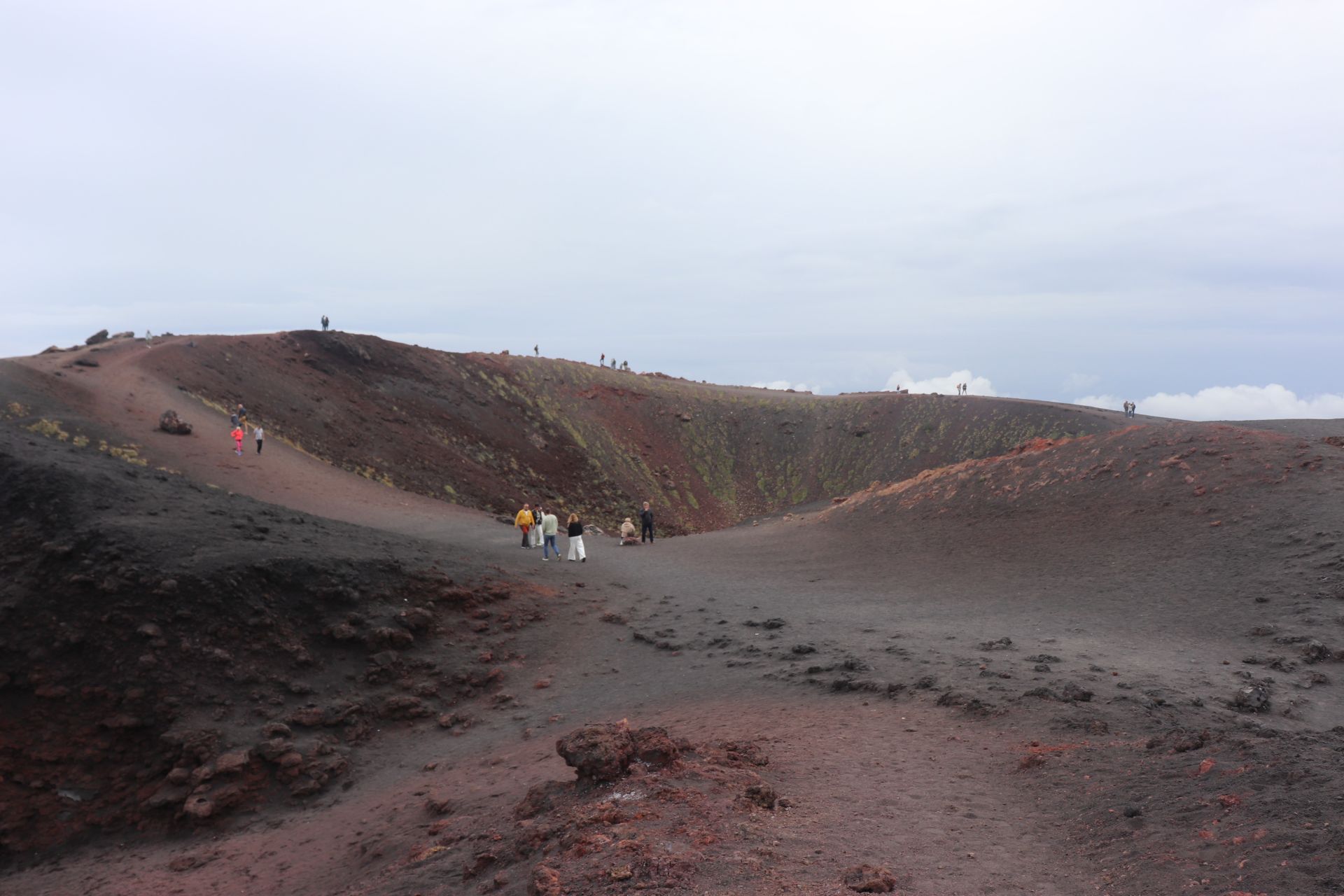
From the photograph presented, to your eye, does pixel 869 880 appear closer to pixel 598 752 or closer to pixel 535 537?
pixel 598 752

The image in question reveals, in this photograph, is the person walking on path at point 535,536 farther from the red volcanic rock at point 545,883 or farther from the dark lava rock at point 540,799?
the red volcanic rock at point 545,883

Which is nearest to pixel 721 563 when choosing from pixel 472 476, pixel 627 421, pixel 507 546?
pixel 507 546

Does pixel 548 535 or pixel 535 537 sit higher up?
pixel 548 535

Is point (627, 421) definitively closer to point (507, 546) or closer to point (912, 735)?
point (507, 546)

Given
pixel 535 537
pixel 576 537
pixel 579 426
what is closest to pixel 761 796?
pixel 576 537

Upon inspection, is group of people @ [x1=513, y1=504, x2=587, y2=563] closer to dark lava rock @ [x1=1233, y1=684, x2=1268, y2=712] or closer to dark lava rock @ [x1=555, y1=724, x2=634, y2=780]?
dark lava rock @ [x1=555, y1=724, x2=634, y2=780]

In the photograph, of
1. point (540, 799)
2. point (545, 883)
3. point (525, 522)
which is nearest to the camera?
point (545, 883)

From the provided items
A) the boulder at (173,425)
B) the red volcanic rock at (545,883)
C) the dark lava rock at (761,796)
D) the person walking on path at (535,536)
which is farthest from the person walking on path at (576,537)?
the boulder at (173,425)

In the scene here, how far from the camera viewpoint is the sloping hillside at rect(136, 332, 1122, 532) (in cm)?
3525

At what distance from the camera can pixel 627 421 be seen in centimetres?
5306

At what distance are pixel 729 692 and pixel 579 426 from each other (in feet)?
127

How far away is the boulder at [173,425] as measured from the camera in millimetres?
27109

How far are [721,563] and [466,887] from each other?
594 inches

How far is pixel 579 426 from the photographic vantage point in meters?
49.7
